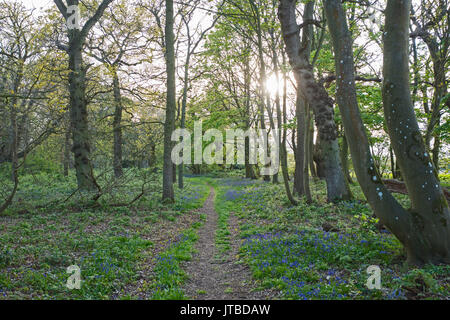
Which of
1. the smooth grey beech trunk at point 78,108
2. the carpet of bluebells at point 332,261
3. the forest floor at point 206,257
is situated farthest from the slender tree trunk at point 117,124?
the carpet of bluebells at point 332,261

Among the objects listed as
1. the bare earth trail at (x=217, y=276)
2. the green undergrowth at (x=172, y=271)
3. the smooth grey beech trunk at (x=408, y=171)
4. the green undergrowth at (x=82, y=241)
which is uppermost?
the smooth grey beech trunk at (x=408, y=171)

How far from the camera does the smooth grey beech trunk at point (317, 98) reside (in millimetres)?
11680

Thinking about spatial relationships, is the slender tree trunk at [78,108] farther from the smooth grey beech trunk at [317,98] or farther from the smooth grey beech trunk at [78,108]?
the smooth grey beech trunk at [317,98]

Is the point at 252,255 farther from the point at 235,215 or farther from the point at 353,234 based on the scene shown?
the point at 235,215

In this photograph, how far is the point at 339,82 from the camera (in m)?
6.25

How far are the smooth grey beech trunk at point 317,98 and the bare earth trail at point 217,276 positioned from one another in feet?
18.7

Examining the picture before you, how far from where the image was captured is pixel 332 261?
6.51 meters

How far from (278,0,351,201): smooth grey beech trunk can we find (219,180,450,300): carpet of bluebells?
193cm

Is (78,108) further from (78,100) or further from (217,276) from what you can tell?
(217,276)

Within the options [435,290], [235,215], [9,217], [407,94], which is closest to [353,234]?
[435,290]

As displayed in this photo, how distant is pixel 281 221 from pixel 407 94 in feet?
22.0

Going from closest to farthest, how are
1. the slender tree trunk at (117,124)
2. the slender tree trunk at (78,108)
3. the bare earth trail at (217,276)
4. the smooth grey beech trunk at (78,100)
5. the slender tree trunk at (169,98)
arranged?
the bare earth trail at (217,276) → the slender tree trunk at (117,124) → the slender tree trunk at (169,98) → the smooth grey beech trunk at (78,100) → the slender tree trunk at (78,108)

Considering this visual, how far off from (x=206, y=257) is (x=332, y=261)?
11.2ft

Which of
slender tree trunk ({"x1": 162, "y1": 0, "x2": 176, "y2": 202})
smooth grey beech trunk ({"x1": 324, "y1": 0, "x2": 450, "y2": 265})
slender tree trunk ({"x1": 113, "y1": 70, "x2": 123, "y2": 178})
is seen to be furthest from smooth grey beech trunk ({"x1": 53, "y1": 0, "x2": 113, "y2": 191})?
smooth grey beech trunk ({"x1": 324, "y1": 0, "x2": 450, "y2": 265})
